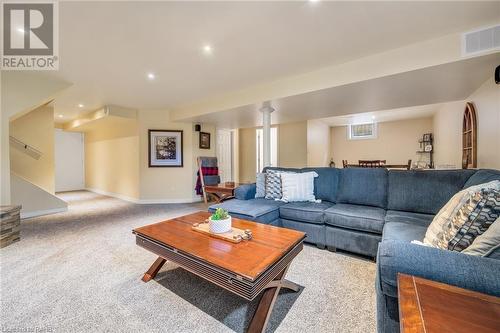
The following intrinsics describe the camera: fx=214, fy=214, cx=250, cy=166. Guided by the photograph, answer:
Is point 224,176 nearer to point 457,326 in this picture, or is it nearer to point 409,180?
point 409,180

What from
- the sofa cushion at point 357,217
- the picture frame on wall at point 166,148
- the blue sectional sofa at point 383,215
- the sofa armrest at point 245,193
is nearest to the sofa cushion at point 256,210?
the blue sectional sofa at point 383,215

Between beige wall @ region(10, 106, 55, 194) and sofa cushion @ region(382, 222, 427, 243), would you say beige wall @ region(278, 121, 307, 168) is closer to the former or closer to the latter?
sofa cushion @ region(382, 222, 427, 243)

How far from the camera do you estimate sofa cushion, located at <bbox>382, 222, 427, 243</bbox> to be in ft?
5.08

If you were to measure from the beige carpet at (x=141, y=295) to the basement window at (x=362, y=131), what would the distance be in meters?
6.17

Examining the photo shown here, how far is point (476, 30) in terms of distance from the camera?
1.99 metres

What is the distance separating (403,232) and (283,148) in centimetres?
481

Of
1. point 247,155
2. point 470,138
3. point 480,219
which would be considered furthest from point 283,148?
point 480,219

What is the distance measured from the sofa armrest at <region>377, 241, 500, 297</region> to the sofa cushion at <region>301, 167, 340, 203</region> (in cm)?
184

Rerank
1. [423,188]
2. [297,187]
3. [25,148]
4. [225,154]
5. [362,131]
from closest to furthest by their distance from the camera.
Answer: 1. [423,188]
2. [297,187]
3. [25,148]
4. [225,154]
5. [362,131]

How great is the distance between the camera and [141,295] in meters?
1.62

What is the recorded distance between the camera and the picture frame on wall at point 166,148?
511cm

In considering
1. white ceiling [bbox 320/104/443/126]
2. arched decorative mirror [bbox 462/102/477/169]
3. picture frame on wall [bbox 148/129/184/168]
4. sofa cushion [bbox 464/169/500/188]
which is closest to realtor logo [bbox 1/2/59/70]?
picture frame on wall [bbox 148/129/184/168]

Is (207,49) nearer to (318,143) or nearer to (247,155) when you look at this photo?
(247,155)

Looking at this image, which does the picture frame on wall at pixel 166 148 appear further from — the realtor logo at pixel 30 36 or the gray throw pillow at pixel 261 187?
the gray throw pillow at pixel 261 187
